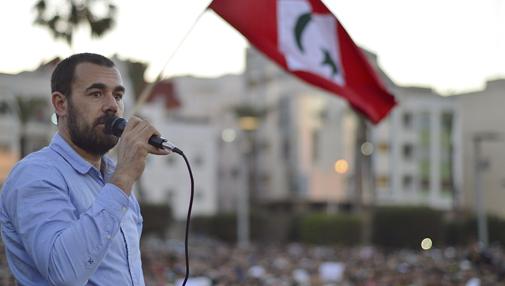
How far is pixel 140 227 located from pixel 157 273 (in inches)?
723

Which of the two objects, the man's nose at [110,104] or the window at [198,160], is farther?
the window at [198,160]

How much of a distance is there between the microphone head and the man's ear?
162mm

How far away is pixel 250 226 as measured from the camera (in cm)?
6081

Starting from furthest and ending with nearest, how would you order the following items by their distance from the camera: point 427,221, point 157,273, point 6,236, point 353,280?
point 427,221
point 353,280
point 157,273
point 6,236

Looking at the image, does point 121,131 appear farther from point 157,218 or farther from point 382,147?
point 382,147

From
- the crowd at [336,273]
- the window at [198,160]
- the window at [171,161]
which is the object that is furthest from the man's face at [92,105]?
the window at [198,160]

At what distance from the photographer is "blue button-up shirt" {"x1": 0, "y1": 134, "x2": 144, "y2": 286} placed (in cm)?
249

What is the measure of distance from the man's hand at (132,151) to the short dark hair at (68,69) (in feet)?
0.98

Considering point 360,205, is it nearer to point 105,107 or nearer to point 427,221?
point 427,221

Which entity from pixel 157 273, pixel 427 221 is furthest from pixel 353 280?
pixel 427 221

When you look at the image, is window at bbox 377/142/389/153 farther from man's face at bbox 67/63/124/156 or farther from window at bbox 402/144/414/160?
man's face at bbox 67/63/124/156

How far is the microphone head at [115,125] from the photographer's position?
2.73 m

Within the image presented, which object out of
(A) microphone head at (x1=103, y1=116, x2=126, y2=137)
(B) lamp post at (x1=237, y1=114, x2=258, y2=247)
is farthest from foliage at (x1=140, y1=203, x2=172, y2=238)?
(A) microphone head at (x1=103, y1=116, x2=126, y2=137)

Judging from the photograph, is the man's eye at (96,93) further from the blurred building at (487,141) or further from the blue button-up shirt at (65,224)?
the blurred building at (487,141)
